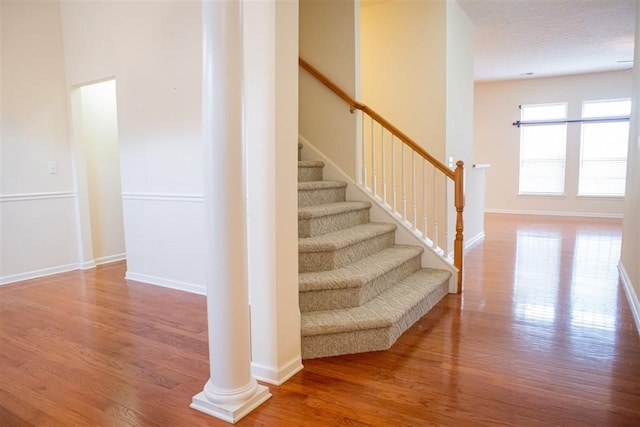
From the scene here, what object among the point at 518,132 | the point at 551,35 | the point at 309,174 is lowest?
the point at 309,174

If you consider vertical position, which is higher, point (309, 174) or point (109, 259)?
point (309, 174)

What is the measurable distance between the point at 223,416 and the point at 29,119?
3949 millimetres

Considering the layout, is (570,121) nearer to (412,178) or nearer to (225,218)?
(412,178)

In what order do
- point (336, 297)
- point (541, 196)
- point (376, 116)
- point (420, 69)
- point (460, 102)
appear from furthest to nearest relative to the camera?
point (541, 196) < point (460, 102) < point (420, 69) < point (376, 116) < point (336, 297)

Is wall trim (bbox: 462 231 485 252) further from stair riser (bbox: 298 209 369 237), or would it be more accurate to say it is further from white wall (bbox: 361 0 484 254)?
stair riser (bbox: 298 209 369 237)

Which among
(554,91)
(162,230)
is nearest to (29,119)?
(162,230)

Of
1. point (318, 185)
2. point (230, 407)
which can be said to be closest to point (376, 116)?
point (318, 185)

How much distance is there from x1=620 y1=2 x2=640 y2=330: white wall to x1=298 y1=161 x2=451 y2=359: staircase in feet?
4.38

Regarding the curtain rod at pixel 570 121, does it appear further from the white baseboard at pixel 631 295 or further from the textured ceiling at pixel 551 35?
the white baseboard at pixel 631 295

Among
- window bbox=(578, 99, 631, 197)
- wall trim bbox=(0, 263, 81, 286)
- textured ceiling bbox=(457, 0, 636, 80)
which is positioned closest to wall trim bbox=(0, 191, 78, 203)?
wall trim bbox=(0, 263, 81, 286)

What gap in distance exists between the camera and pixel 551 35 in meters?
5.80

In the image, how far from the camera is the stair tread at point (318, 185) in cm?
→ 351

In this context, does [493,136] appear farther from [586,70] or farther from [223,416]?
[223,416]

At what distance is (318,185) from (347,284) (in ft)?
3.62
